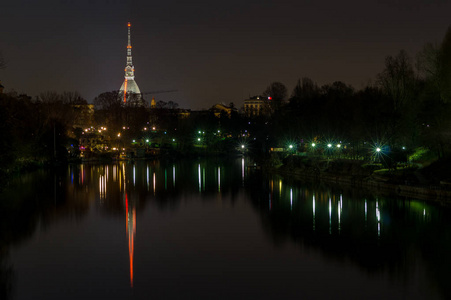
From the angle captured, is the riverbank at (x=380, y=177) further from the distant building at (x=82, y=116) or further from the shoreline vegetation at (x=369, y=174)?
the distant building at (x=82, y=116)

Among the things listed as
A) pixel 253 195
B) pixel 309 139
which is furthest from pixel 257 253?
pixel 309 139

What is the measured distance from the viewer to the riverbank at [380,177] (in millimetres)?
26406

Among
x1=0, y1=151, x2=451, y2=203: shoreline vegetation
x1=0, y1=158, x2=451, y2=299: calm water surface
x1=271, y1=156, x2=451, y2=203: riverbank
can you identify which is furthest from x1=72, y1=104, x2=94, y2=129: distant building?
x1=0, y1=158, x2=451, y2=299: calm water surface

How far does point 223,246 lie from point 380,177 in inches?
634

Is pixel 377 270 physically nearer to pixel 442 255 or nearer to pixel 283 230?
pixel 442 255

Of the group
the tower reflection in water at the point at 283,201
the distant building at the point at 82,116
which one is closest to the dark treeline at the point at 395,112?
the tower reflection in water at the point at 283,201

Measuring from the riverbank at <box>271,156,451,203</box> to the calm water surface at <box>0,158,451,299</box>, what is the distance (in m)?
1.34

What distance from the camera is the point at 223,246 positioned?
18141 millimetres

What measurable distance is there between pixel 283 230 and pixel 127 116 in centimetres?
5912

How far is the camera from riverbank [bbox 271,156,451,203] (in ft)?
86.6

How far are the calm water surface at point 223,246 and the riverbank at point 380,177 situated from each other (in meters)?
1.34

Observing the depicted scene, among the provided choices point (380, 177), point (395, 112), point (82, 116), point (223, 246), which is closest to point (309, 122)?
point (395, 112)

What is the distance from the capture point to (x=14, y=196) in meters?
28.8

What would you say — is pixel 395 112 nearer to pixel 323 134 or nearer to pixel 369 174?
pixel 369 174
